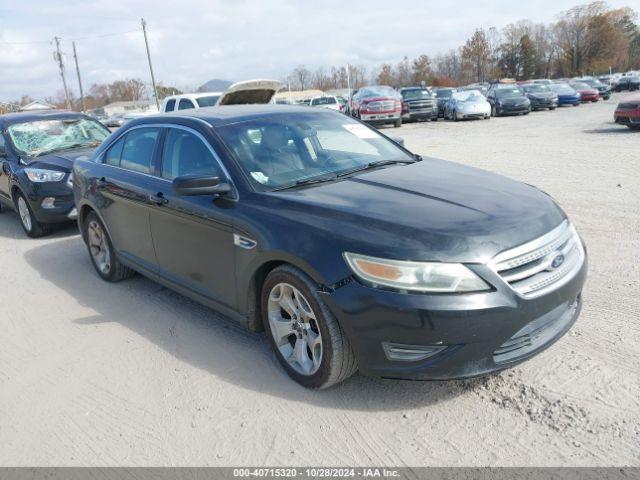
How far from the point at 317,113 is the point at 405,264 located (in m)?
2.28

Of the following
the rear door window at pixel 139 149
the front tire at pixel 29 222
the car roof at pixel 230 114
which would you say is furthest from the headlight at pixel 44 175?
the car roof at pixel 230 114

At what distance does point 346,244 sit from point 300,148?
4.48 feet

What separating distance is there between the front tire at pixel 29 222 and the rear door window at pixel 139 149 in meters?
3.41

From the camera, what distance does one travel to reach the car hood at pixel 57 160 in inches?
299

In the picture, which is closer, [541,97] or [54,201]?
[54,201]

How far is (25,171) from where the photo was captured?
25.0ft

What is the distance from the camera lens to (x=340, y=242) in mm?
2957

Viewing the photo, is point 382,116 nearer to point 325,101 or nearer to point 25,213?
point 325,101

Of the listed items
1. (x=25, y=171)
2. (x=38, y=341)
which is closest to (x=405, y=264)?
(x=38, y=341)

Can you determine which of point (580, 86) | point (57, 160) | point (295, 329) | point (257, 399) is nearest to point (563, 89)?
point (580, 86)

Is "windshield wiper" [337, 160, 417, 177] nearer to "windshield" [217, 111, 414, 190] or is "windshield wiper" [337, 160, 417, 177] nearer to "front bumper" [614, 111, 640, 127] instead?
"windshield" [217, 111, 414, 190]

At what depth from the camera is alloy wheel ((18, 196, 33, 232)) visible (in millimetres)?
7691

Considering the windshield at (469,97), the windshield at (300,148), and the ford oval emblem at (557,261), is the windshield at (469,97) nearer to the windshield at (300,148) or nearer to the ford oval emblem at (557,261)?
the windshield at (300,148)

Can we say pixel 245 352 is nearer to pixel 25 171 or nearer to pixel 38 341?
pixel 38 341
